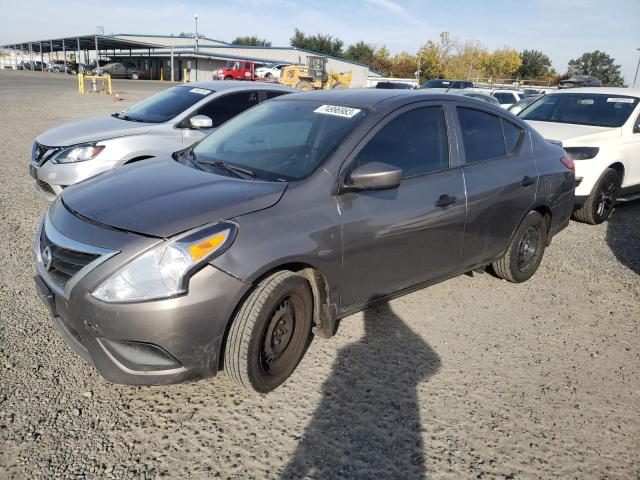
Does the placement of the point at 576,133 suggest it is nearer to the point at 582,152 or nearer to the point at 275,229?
the point at 582,152

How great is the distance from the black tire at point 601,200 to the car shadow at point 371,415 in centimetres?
437

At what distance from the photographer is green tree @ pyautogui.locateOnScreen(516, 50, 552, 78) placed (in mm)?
73812

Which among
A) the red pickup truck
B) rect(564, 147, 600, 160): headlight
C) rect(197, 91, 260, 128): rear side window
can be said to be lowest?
the red pickup truck

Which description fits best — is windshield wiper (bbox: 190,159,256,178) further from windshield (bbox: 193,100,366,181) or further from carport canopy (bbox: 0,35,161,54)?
carport canopy (bbox: 0,35,161,54)

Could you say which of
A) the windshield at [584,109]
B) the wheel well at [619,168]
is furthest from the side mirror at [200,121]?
the wheel well at [619,168]

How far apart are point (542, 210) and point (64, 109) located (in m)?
18.3

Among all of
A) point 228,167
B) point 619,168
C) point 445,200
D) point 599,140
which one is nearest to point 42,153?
point 228,167

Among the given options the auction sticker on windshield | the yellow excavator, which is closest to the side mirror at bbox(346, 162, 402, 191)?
the auction sticker on windshield

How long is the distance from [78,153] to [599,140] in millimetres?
6555

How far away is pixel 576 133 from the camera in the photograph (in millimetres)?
7004

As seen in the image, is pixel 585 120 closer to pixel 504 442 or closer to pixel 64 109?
pixel 504 442

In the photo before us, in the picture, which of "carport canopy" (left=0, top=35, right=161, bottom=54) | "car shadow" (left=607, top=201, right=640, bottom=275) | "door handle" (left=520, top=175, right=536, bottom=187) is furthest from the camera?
"carport canopy" (left=0, top=35, right=161, bottom=54)

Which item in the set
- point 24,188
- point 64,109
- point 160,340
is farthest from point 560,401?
point 64,109

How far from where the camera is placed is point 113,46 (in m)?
64.4
